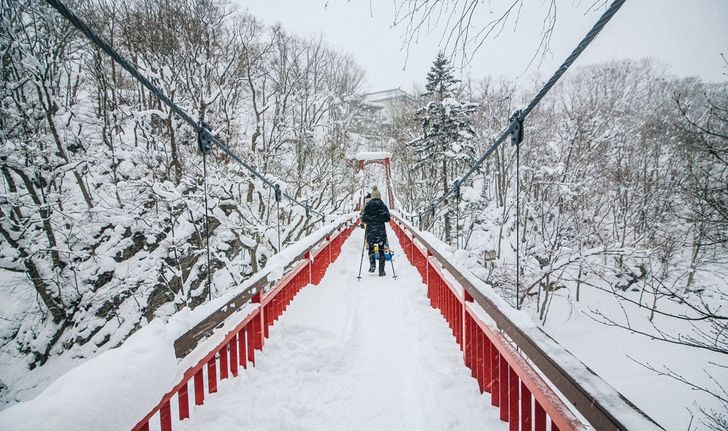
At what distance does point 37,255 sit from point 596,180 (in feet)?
67.3

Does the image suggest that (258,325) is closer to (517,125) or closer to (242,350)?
(242,350)

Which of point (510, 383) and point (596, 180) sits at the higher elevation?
point (596, 180)

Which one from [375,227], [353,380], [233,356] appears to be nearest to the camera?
[233,356]

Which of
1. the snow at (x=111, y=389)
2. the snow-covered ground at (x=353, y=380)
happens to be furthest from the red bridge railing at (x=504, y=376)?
the snow at (x=111, y=389)

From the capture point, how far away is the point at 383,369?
2.92 m

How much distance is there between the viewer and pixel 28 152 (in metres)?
7.57

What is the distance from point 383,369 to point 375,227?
4.09 m

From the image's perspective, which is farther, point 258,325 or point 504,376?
point 258,325

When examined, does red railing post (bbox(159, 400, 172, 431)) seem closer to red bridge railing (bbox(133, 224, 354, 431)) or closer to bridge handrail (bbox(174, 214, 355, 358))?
red bridge railing (bbox(133, 224, 354, 431))

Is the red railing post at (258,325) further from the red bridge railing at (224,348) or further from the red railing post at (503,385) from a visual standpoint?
the red railing post at (503,385)

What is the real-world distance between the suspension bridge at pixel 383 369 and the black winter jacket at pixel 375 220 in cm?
258

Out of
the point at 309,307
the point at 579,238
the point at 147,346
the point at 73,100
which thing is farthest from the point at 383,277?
the point at 579,238

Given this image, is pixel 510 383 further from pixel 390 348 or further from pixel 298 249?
pixel 298 249

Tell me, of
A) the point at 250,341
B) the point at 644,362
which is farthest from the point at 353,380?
the point at 644,362
